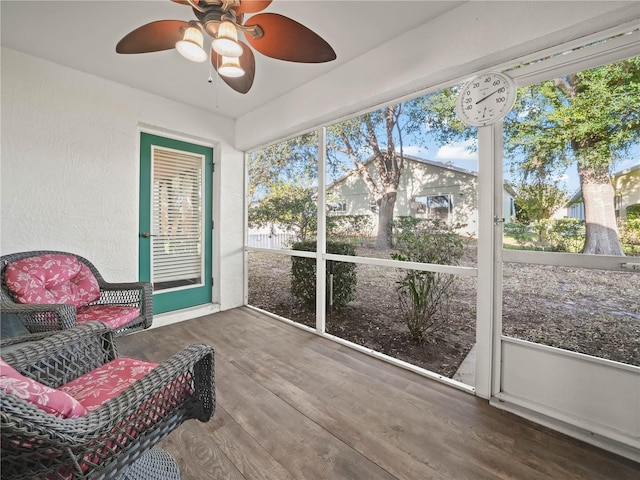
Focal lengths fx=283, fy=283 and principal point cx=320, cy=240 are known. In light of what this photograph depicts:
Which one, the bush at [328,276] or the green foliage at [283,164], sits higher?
the green foliage at [283,164]

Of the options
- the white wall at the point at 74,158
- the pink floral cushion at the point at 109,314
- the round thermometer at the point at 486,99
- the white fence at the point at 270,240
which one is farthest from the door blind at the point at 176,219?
the round thermometer at the point at 486,99

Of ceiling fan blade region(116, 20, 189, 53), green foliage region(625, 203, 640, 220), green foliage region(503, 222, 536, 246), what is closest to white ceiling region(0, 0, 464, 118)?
ceiling fan blade region(116, 20, 189, 53)

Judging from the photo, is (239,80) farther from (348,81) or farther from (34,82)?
(34,82)

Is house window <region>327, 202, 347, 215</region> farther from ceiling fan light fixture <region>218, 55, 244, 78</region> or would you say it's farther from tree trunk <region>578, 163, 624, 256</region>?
tree trunk <region>578, 163, 624, 256</region>

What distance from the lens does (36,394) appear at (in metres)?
0.79

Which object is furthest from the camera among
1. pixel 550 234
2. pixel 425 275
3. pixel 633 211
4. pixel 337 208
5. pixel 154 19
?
pixel 337 208

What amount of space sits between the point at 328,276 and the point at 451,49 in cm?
211

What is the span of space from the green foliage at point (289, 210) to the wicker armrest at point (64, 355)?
2.05m

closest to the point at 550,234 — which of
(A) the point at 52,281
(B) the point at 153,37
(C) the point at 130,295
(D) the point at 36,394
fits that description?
(D) the point at 36,394

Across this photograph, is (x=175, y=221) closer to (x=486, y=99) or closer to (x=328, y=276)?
(x=328, y=276)

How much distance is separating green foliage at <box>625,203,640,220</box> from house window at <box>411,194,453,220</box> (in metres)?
0.89

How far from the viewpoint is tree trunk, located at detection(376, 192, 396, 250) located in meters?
2.42

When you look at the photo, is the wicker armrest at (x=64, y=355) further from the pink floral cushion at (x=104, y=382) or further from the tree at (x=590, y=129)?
the tree at (x=590, y=129)

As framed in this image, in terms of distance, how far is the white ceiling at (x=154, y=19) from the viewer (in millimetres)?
1841
